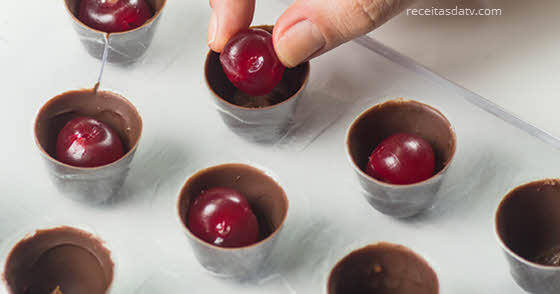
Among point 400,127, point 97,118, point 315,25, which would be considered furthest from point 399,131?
point 97,118

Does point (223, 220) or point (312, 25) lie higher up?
point (312, 25)

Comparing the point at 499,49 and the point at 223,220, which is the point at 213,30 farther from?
the point at 499,49

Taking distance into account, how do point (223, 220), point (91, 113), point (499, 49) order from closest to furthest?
point (223, 220) → point (91, 113) → point (499, 49)

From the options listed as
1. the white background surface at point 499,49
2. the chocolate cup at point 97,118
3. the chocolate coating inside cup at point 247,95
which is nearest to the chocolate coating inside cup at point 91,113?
the chocolate cup at point 97,118

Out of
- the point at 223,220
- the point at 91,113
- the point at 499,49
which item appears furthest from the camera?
the point at 499,49

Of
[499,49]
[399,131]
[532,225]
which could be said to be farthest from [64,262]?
[499,49]

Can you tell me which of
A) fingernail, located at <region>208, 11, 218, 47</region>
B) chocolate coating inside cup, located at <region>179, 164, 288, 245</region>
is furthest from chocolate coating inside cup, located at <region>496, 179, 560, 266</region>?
fingernail, located at <region>208, 11, 218, 47</region>

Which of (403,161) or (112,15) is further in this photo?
(112,15)

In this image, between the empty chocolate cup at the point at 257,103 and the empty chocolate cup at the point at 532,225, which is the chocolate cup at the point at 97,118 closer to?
the empty chocolate cup at the point at 257,103
